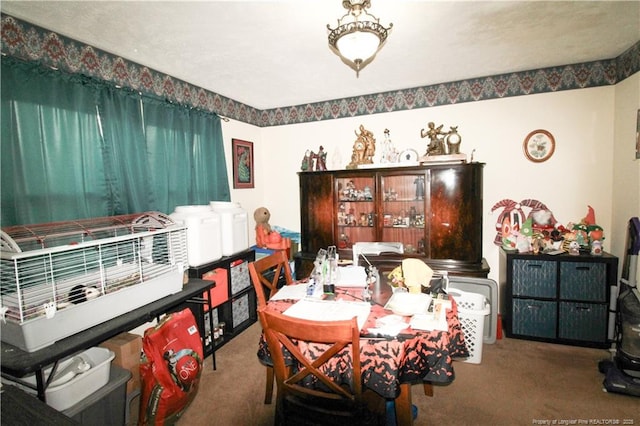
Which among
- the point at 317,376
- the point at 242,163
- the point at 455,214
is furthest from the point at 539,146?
the point at 242,163

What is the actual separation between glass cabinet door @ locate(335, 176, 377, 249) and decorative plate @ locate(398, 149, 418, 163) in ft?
1.48

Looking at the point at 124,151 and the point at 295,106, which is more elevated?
the point at 295,106

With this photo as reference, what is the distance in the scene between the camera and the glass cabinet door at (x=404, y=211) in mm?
3307

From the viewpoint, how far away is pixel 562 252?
278 centimetres

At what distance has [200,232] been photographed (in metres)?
2.63

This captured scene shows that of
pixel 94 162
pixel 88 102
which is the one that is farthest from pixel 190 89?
pixel 94 162

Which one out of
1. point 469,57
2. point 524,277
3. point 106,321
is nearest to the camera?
point 106,321

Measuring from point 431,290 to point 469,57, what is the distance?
2051mm

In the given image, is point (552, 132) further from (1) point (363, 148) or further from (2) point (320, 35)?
(2) point (320, 35)

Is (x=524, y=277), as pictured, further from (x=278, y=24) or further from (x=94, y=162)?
(x=94, y=162)

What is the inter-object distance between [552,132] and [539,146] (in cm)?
17

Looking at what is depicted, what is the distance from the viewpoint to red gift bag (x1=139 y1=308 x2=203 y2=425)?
5.91 feet

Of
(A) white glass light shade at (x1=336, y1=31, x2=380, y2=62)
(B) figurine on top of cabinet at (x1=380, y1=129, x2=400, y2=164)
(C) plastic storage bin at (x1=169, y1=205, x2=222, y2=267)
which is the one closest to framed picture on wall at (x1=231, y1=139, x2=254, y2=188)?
(C) plastic storage bin at (x1=169, y1=205, x2=222, y2=267)

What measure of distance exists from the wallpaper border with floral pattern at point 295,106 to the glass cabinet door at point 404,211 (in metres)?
0.89
